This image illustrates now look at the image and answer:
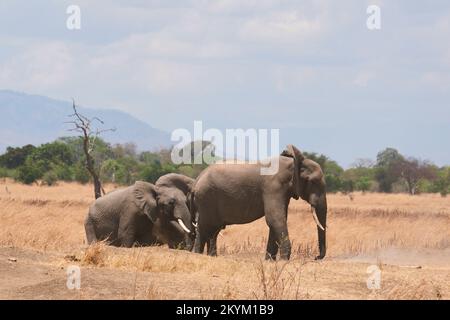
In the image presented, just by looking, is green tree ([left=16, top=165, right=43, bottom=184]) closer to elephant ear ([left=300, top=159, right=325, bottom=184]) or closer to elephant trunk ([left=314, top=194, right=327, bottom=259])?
elephant trunk ([left=314, top=194, right=327, bottom=259])

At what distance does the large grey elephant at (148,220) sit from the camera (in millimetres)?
21859

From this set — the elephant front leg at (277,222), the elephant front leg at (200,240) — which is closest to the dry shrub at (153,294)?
the elephant front leg at (277,222)

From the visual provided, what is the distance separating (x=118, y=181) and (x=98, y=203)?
4253 centimetres

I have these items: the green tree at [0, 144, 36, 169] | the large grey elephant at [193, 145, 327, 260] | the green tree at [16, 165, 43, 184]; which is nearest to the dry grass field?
the large grey elephant at [193, 145, 327, 260]

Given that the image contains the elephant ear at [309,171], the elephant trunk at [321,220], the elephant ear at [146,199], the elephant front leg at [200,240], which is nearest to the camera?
the elephant ear at [309,171]

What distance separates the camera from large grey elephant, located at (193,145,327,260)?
19344 millimetres

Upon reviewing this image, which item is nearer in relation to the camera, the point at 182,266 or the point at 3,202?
the point at 182,266

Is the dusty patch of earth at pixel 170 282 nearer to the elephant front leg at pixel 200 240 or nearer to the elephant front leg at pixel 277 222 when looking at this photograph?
the elephant front leg at pixel 277 222

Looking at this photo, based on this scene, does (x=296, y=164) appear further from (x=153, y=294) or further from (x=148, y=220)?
(x=153, y=294)

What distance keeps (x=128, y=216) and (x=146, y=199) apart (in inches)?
20.4

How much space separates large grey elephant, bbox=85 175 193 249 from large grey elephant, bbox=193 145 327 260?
1.06 m

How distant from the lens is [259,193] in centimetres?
1969
